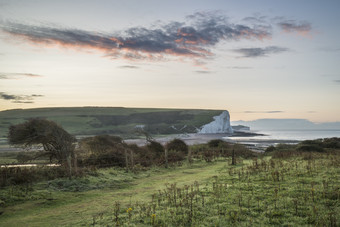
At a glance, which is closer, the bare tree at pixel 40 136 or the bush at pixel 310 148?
the bare tree at pixel 40 136

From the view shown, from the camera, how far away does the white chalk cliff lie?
14488cm

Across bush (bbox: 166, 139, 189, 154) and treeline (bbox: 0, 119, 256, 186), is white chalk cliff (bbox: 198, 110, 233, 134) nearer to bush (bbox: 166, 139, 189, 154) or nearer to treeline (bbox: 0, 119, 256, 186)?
bush (bbox: 166, 139, 189, 154)

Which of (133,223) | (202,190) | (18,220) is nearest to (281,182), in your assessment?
(202,190)

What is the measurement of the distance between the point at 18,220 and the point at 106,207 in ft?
11.7

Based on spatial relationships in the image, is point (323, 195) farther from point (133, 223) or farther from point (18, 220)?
point (18, 220)

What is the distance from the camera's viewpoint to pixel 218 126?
494 ft

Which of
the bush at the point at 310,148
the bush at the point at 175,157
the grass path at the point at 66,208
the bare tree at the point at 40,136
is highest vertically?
the bare tree at the point at 40,136

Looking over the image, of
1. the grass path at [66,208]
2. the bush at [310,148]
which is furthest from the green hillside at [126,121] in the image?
the grass path at [66,208]

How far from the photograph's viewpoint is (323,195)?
35.7ft

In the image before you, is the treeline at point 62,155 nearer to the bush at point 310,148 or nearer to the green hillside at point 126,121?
the bush at point 310,148

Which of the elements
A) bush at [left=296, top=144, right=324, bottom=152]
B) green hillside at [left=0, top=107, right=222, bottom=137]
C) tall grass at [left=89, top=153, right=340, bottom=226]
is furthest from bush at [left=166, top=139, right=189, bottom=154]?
green hillside at [left=0, top=107, right=222, bottom=137]

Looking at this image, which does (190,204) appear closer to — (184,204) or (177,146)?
(184,204)

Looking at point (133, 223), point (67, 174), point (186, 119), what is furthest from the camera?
point (186, 119)

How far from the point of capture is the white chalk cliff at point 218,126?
14488 cm
